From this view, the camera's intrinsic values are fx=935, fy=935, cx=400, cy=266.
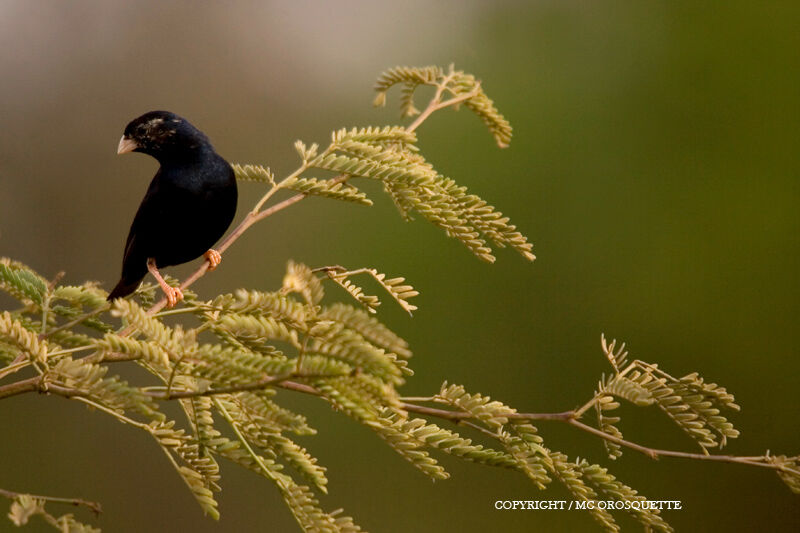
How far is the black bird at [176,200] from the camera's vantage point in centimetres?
396

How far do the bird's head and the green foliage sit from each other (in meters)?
1.63

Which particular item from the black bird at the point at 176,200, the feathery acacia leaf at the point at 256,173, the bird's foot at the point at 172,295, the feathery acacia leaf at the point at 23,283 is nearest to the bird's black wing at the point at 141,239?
the black bird at the point at 176,200

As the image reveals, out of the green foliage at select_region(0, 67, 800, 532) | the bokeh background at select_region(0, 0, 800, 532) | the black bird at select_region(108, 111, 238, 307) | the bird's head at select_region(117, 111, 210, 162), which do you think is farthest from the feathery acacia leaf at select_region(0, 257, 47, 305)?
the bokeh background at select_region(0, 0, 800, 532)

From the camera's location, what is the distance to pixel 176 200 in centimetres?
397

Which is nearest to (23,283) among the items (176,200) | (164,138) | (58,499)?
(58,499)

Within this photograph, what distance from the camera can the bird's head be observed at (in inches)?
161

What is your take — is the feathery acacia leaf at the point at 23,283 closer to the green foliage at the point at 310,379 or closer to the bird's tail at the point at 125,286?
the green foliage at the point at 310,379

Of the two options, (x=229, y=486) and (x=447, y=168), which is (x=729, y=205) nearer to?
(x=447, y=168)

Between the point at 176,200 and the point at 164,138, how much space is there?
1.10 feet

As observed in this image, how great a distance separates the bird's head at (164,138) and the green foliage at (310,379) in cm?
163

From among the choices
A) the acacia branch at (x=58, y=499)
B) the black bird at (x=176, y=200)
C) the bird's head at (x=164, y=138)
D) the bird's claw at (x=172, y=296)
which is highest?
the bird's head at (x=164, y=138)

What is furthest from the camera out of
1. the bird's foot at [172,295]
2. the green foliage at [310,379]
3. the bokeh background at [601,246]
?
the bokeh background at [601,246]

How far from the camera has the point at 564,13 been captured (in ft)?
33.1

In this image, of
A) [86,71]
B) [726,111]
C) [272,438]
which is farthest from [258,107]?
[272,438]
